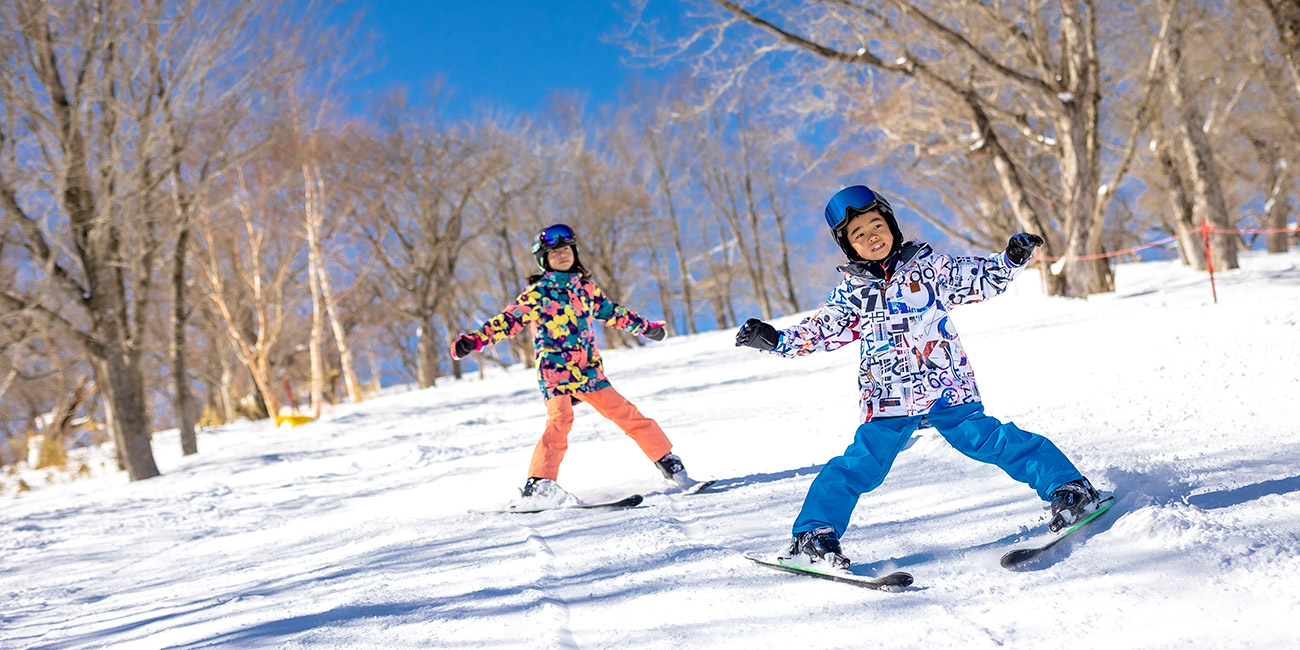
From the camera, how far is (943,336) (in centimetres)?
258

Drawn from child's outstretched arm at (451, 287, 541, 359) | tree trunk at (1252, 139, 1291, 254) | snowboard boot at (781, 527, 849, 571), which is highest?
tree trunk at (1252, 139, 1291, 254)

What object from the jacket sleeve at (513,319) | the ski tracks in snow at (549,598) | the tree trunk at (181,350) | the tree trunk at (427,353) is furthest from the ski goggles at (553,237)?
the tree trunk at (427,353)

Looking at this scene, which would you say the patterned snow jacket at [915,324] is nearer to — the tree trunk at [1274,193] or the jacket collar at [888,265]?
the jacket collar at [888,265]

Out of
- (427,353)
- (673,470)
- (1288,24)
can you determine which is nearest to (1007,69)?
(1288,24)

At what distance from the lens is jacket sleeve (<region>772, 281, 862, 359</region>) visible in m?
2.69

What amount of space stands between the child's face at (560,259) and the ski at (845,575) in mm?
2259

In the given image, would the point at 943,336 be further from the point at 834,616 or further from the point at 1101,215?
the point at 1101,215

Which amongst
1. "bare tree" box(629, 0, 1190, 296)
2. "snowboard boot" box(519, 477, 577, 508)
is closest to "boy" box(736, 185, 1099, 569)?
"snowboard boot" box(519, 477, 577, 508)

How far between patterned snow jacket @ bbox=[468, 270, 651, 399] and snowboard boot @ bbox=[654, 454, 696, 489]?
56 cm

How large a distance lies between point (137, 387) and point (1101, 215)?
14423 mm

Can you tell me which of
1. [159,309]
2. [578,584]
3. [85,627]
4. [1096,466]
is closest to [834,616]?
[578,584]

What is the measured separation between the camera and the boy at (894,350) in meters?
2.44

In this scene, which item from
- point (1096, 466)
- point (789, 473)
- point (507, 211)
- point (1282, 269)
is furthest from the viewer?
point (507, 211)

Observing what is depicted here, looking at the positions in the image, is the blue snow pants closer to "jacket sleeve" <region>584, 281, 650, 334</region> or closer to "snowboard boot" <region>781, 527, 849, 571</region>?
"snowboard boot" <region>781, 527, 849, 571</region>
